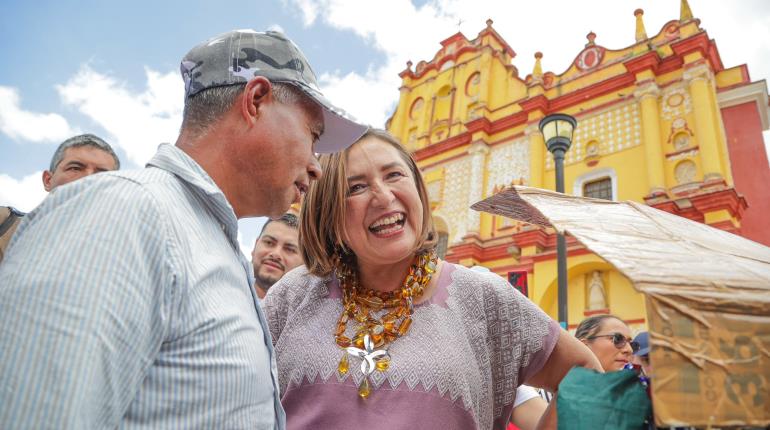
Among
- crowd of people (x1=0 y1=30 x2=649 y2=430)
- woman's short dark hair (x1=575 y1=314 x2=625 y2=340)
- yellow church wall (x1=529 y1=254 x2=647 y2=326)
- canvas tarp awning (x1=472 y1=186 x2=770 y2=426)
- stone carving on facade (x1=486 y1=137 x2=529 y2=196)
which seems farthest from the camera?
stone carving on facade (x1=486 y1=137 x2=529 y2=196)

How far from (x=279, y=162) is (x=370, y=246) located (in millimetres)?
532

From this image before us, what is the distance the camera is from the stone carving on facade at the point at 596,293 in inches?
425

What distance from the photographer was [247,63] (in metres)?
1.22

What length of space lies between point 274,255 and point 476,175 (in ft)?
35.8

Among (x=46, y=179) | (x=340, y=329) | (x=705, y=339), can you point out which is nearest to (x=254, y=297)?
(x=340, y=329)

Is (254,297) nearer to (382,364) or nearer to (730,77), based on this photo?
(382,364)

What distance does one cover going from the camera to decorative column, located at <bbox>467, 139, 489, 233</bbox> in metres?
13.6

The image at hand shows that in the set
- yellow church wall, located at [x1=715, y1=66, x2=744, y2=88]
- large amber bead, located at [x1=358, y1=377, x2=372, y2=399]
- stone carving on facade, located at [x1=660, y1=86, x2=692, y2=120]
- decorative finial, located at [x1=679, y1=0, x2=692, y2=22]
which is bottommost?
large amber bead, located at [x1=358, y1=377, x2=372, y2=399]

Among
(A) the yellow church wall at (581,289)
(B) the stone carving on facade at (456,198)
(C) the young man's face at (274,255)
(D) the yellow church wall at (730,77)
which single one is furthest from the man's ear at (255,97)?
(D) the yellow church wall at (730,77)

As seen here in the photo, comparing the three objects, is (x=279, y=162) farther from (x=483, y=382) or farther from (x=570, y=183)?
(x=570, y=183)

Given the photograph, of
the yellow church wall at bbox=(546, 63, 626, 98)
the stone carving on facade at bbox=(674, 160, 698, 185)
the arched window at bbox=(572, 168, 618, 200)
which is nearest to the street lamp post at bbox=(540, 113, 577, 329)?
the arched window at bbox=(572, 168, 618, 200)

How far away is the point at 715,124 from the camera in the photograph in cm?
1078

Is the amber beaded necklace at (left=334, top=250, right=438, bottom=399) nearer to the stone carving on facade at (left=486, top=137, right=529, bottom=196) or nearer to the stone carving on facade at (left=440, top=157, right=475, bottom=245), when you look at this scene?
the stone carving on facade at (left=486, top=137, right=529, bottom=196)

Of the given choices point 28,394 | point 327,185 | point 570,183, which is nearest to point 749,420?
point 28,394
